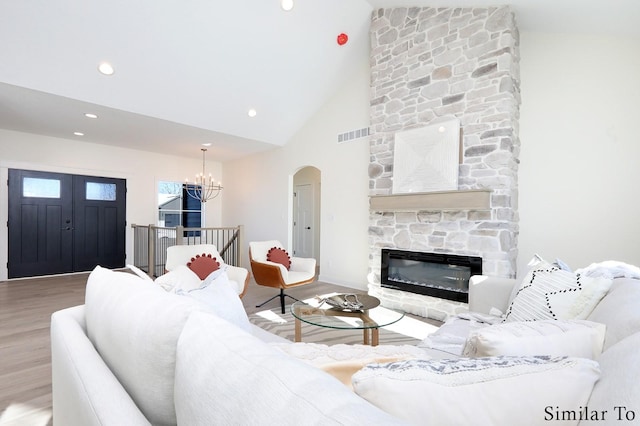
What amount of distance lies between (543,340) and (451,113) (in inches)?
131

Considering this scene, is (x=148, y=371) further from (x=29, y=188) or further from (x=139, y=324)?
(x=29, y=188)

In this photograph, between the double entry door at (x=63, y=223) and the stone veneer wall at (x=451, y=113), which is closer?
the stone veneer wall at (x=451, y=113)

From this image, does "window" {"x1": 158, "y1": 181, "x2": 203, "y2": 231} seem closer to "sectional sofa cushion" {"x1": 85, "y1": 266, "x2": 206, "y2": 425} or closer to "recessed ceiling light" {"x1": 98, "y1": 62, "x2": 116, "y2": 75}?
"recessed ceiling light" {"x1": 98, "y1": 62, "x2": 116, "y2": 75}

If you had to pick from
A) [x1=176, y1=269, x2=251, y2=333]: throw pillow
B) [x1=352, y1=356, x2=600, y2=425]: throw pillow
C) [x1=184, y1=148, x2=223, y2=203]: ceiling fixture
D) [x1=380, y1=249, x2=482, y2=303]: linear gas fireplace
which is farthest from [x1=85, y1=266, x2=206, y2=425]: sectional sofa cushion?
[x1=184, y1=148, x2=223, y2=203]: ceiling fixture

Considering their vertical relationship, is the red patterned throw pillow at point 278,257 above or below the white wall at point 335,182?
below

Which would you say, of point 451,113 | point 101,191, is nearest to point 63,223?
point 101,191

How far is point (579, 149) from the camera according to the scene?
3.28m

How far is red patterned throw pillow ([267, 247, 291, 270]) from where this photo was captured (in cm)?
416

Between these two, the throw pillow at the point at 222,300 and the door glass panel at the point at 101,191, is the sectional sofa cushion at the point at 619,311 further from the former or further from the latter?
the door glass panel at the point at 101,191

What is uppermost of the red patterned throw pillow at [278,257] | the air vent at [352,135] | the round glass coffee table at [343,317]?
the air vent at [352,135]

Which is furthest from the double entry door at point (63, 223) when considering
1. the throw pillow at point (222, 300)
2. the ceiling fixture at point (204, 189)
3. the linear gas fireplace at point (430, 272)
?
the throw pillow at point (222, 300)

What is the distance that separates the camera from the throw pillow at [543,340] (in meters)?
0.92

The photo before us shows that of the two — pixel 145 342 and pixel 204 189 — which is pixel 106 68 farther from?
pixel 145 342

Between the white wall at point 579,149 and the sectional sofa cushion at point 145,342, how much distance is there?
390 cm
